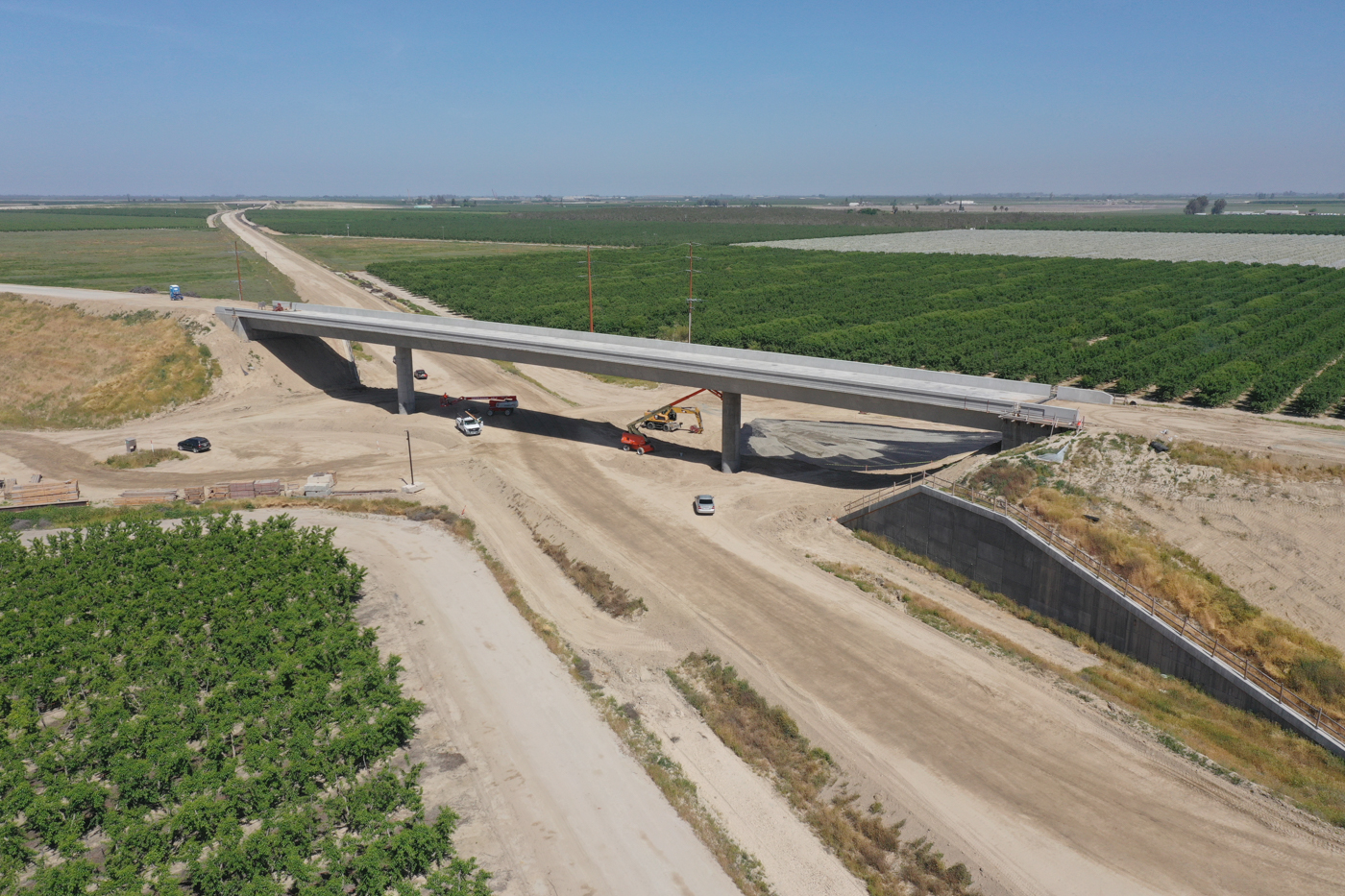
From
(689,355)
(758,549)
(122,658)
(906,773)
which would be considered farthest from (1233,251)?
(122,658)

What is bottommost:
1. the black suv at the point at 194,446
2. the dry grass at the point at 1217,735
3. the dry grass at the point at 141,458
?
the dry grass at the point at 1217,735

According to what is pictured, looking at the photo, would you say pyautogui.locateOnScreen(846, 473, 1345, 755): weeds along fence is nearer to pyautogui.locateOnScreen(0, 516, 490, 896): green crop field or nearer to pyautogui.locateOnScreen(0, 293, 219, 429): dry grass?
pyautogui.locateOnScreen(0, 516, 490, 896): green crop field

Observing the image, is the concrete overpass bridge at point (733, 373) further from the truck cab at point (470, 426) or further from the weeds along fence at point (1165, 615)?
the weeds along fence at point (1165, 615)

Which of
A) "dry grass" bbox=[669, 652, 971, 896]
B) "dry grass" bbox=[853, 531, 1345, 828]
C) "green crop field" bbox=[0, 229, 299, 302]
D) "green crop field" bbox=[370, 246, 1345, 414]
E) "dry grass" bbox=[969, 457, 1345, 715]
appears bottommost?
"dry grass" bbox=[669, 652, 971, 896]

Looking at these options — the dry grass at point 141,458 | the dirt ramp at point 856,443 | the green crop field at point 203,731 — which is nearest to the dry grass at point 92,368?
the dry grass at point 141,458

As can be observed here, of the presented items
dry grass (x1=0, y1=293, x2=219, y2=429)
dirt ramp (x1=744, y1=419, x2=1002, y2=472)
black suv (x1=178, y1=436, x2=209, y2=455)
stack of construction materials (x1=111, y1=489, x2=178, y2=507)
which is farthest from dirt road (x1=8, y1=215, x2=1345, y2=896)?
dry grass (x1=0, y1=293, x2=219, y2=429)

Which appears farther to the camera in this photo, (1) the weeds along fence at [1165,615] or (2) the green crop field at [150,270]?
(2) the green crop field at [150,270]

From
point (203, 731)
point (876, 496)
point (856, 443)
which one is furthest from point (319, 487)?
point (856, 443)
